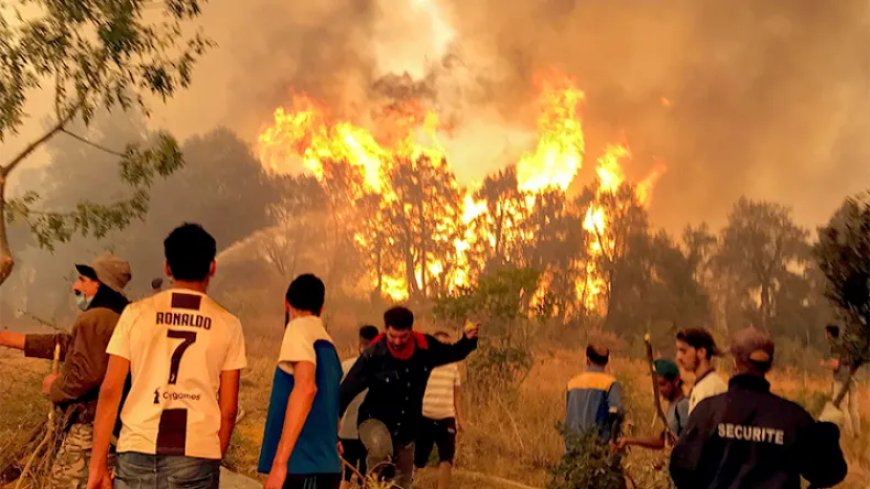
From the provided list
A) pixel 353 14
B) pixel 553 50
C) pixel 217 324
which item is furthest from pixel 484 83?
pixel 217 324

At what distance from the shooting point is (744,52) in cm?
1129

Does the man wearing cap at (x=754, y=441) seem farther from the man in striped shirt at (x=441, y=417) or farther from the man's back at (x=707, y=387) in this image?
the man in striped shirt at (x=441, y=417)

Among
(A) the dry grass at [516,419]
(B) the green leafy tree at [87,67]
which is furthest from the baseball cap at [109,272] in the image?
(B) the green leafy tree at [87,67]

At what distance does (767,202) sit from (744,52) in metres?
2.08

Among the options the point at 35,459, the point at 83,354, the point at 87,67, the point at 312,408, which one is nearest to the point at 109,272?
the point at 83,354

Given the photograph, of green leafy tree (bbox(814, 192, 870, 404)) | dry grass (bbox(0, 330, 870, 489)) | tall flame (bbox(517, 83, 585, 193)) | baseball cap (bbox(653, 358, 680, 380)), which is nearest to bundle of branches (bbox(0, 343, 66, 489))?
dry grass (bbox(0, 330, 870, 489))

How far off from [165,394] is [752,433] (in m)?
2.20

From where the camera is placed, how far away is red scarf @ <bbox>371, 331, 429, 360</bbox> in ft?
18.4

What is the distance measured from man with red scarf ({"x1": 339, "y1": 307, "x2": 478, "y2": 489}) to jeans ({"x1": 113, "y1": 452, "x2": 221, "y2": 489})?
2437 millimetres

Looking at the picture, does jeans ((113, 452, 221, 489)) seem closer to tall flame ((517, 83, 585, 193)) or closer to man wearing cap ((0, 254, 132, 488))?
man wearing cap ((0, 254, 132, 488))

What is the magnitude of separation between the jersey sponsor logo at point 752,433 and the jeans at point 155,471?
78.7 inches

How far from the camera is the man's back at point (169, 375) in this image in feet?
9.85

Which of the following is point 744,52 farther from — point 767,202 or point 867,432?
point 867,432

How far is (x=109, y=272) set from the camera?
4.16 metres
